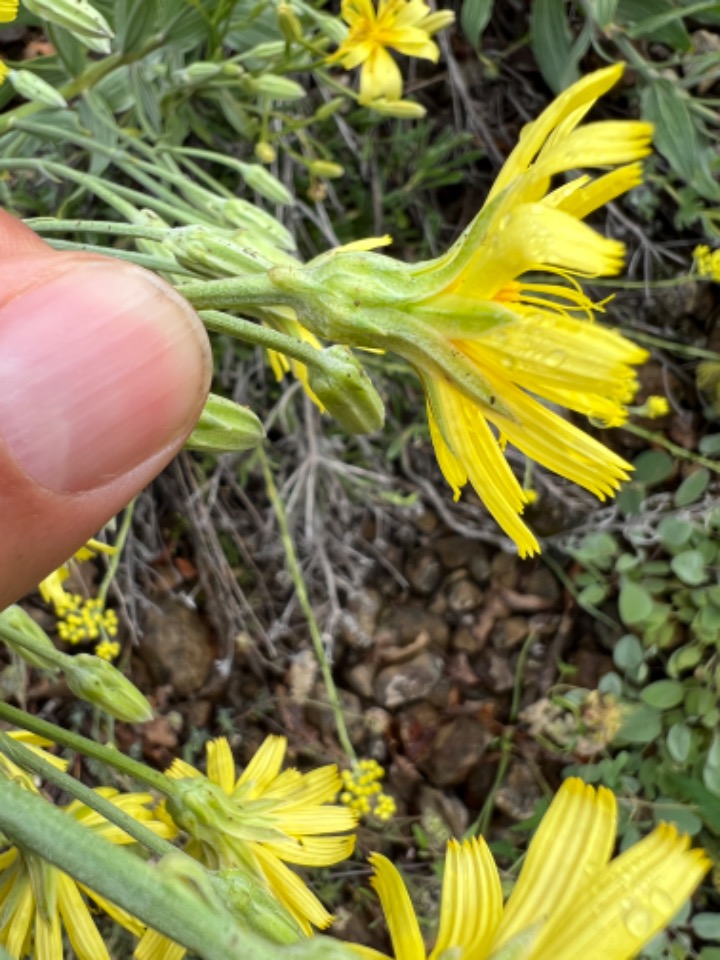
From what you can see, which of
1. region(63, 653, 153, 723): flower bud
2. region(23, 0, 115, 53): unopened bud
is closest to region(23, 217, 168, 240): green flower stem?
region(23, 0, 115, 53): unopened bud

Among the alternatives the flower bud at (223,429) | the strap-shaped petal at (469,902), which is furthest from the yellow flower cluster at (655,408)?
the strap-shaped petal at (469,902)

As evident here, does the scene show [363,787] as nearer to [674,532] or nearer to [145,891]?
[674,532]

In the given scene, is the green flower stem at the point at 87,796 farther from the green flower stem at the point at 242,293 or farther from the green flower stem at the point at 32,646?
the green flower stem at the point at 242,293

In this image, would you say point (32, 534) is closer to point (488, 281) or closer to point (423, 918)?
point (488, 281)

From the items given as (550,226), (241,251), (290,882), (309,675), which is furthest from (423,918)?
(550,226)

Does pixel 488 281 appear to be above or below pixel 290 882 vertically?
above

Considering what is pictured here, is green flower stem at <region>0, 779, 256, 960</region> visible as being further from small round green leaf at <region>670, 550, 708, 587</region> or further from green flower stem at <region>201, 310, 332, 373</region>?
small round green leaf at <region>670, 550, 708, 587</region>
